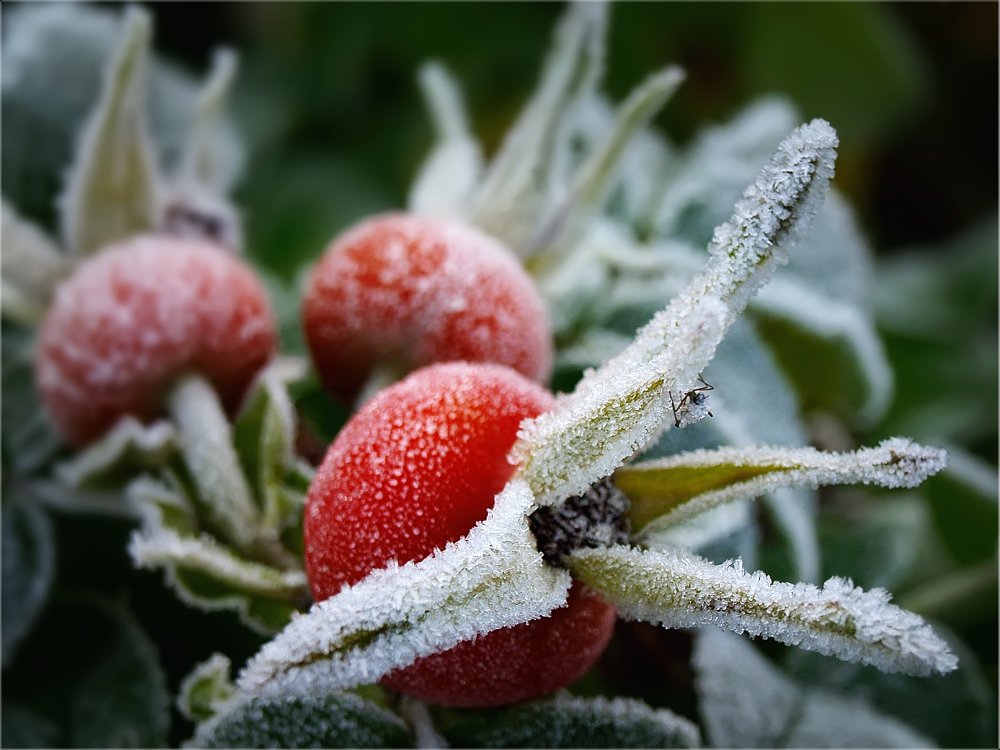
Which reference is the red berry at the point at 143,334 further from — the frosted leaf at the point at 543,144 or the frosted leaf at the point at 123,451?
the frosted leaf at the point at 543,144

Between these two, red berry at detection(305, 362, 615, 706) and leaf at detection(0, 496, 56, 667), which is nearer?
red berry at detection(305, 362, 615, 706)

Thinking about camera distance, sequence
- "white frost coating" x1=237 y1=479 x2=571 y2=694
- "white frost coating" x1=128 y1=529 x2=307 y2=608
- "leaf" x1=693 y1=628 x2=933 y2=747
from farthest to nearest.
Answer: "leaf" x1=693 y1=628 x2=933 y2=747
"white frost coating" x1=128 y1=529 x2=307 y2=608
"white frost coating" x1=237 y1=479 x2=571 y2=694

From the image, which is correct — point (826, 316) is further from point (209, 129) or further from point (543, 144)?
point (209, 129)

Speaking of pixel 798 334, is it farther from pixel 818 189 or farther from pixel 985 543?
pixel 818 189

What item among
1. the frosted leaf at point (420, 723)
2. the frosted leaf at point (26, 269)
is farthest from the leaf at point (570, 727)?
the frosted leaf at point (26, 269)

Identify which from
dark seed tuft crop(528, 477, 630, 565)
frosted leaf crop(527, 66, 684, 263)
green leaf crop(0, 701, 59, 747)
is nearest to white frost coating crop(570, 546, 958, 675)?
dark seed tuft crop(528, 477, 630, 565)

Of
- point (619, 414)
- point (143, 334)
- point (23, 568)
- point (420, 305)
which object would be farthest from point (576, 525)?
point (23, 568)

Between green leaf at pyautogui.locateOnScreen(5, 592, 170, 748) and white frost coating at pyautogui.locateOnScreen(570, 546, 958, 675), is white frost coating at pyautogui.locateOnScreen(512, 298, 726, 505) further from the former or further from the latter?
green leaf at pyautogui.locateOnScreen(5, 592, 170, 748)
